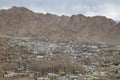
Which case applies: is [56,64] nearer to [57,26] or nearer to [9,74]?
[9,74]

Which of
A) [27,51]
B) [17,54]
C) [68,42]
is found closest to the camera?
[17,54]

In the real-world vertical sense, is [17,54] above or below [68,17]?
below

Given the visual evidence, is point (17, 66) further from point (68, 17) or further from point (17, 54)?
point (68, 17)

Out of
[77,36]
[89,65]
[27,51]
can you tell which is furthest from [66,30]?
[89,65]

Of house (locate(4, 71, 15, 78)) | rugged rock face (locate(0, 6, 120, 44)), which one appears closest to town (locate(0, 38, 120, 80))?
house (locate(4, 71, 15, 78))

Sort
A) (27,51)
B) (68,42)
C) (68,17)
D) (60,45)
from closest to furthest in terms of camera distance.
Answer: (27,51) < (60,45) < (68,42) < (68,17)

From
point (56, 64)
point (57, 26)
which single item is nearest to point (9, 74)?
point (56, 64)

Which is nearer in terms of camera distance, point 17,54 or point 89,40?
point 17,54
